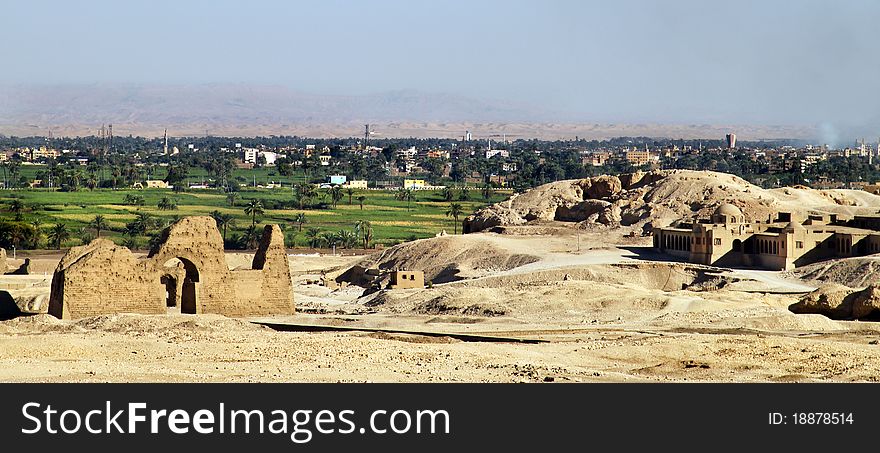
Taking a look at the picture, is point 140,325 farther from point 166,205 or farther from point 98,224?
point 166,205

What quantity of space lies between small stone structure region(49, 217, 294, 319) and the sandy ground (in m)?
0.94

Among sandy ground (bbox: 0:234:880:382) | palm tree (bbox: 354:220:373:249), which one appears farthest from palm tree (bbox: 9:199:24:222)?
sandy ground (bbox: 0:234:880:382)

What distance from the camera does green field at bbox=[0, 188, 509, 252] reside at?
8938cm

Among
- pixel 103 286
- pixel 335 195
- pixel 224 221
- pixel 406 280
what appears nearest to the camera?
pixel 103 286

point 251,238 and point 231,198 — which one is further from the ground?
point 231,198

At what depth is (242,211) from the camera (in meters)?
105

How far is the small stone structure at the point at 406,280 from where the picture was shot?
53.1 metres

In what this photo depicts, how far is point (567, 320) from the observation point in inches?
1725

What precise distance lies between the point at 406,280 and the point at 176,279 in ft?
39.7

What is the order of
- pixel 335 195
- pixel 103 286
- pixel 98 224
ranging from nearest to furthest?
pixel 103 286, pixel 98 224, pixel 335 195

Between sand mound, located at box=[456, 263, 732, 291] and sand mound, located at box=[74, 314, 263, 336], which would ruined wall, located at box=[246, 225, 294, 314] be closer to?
sand mound, located at box=[74, 314, 263, 336]

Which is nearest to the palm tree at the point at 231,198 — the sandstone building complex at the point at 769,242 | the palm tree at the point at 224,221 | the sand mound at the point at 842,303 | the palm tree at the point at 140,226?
the palm tree at the point at 224,221

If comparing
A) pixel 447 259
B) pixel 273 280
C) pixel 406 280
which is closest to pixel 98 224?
pixel 447 259
